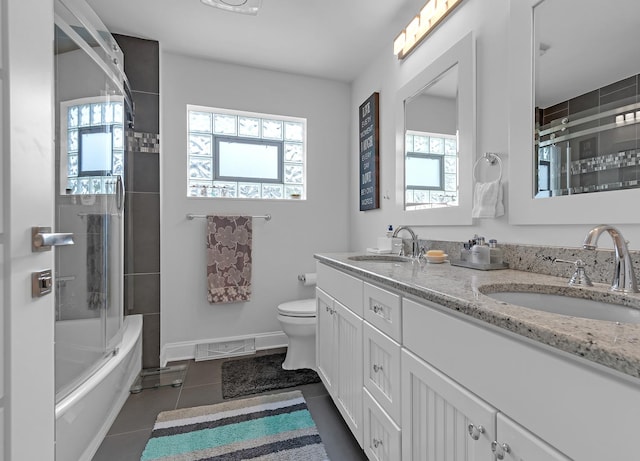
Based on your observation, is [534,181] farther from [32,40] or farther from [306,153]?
[306,153]

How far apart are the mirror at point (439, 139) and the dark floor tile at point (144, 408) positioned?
1910 mm

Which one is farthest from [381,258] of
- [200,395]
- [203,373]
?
[203,373]

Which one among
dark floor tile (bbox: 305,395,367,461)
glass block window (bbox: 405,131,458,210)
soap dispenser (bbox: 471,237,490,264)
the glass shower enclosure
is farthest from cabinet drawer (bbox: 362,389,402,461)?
the glass shower enclosure

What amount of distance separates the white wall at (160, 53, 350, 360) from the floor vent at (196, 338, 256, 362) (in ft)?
0.21

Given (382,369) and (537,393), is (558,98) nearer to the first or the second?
(537,393)

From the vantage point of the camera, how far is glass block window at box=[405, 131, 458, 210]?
1640 millimetres

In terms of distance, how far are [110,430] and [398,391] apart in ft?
5.11

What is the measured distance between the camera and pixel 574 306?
2.89ft

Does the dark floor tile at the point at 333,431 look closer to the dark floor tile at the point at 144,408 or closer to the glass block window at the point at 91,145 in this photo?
the dark floor tile at the point at 144,408

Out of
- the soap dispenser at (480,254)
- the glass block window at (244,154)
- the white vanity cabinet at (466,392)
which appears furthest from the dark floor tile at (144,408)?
the soap dispenser at (480,254)

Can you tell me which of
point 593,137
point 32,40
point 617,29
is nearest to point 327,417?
point 593,137

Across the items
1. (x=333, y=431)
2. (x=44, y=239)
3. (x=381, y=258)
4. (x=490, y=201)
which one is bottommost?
(x=333, y=431)

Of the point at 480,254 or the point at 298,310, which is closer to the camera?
the point at 480,254

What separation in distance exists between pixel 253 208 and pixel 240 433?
64.8 inches
